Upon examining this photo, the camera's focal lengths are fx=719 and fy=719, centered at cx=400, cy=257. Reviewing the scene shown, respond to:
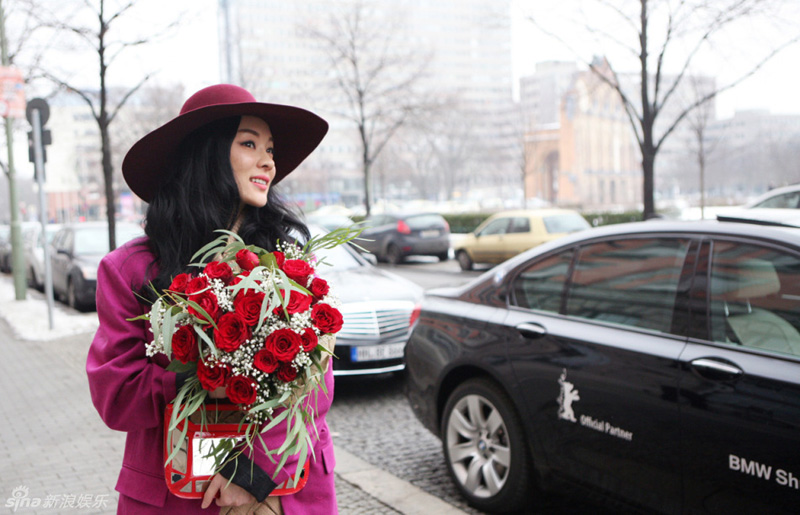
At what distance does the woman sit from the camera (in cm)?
179

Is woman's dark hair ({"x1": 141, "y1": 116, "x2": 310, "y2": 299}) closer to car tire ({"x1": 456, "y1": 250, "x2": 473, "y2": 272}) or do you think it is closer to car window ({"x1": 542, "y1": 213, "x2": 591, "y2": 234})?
car window ({"x1": 542, "y1": 213, "x2": 591, "y2": 234})

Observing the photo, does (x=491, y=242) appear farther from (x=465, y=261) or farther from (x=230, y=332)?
(x=230, y=332)

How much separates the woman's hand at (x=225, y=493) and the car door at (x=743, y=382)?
6.15 ft

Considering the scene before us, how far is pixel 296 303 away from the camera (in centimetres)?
166

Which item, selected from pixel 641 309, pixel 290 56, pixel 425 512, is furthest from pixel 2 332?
pixel 290 56

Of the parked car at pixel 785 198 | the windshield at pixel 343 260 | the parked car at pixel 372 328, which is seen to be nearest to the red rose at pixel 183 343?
the parked car at pixel 372 328

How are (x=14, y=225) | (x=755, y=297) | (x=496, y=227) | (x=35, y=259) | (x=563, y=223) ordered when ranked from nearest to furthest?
(x=755, y=297)
(x=14, y=225)
(x=563, y=223)
(x=35, y=259)
(x=496, y=227)

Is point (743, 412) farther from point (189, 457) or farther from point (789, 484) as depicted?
point (189, 457)

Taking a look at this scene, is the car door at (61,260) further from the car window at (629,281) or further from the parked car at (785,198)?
the parked car at (785,198)

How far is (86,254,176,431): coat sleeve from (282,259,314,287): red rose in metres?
0.38

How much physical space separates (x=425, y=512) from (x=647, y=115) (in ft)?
31.8

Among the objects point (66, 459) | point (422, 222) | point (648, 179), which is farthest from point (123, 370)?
point (422, 222)

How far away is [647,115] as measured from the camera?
11914 millimetres

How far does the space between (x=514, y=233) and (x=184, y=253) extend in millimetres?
16481
